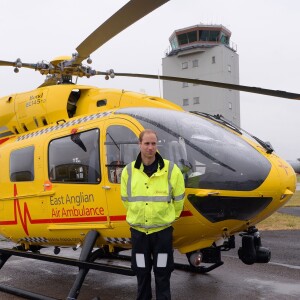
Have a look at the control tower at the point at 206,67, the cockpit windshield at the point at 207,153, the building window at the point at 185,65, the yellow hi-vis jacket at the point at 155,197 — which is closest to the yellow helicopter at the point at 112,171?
the cockpit windshield at the point at 207,153

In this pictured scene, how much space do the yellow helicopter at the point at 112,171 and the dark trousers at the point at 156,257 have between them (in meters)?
0.37

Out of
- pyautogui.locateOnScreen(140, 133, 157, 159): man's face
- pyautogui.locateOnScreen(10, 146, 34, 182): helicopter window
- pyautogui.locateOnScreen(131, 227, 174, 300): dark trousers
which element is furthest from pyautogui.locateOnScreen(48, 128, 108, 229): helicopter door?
pyautogui.locateOnScreen(140, 133, 157, 159): man's face

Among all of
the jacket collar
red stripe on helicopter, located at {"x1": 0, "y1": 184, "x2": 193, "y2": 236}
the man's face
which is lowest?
red stripe on helicopter, located at {"x1": 0, "y1": 184, "x2": 193, "y2": 236}

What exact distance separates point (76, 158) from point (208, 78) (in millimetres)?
40203

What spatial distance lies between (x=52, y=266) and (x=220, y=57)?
39.0 metres

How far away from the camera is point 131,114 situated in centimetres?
515

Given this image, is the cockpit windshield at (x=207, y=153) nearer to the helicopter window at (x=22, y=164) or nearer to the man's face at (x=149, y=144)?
the man's face at (x=149, y=144)

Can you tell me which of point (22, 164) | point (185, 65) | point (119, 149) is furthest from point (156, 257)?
point (185, 65)

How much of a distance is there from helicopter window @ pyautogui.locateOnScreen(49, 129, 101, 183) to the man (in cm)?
97

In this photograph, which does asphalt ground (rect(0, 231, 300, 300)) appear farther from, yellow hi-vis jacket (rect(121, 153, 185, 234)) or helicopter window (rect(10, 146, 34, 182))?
yellow hi-vis jacket (rect(121, 153, 185, 234))

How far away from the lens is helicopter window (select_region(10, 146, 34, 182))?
20.1ft

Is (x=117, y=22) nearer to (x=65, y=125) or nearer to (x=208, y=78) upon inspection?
(x=65, y=125)

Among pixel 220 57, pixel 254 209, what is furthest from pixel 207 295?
pixel 220 57

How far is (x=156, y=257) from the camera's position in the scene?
4.27 metres
